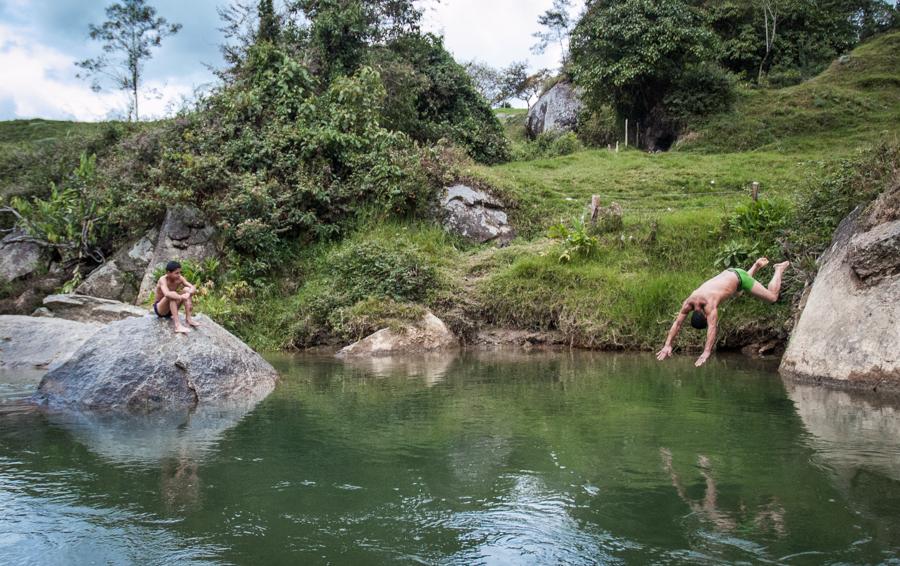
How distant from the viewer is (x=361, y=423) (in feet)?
30.1

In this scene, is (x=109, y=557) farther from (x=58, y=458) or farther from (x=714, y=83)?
(x=714, y=83)

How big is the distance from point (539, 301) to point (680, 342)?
11.8ft

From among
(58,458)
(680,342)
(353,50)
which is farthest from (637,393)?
(353,50)

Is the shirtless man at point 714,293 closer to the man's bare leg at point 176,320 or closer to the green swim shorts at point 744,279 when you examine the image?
the green swim shorts at point 744,279

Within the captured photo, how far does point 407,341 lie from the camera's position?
677 inches

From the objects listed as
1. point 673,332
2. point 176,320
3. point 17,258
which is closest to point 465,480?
point 673,332

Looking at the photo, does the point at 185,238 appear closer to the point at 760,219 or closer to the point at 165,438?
the point at 165,438

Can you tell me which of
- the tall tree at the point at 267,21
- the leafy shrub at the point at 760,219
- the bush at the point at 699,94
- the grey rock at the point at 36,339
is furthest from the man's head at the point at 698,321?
the bush at the point at 699,94

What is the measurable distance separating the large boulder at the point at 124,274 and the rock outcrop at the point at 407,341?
7.92 m

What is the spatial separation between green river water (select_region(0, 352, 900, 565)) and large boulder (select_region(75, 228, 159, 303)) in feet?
34.5

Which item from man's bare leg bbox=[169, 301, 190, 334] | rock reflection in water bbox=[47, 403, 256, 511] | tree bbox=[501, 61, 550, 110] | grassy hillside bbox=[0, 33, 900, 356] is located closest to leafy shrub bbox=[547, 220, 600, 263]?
grassy hillside bbox=[0, 33, 900, 356]

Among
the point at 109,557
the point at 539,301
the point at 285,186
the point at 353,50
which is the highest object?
the point at 353,50

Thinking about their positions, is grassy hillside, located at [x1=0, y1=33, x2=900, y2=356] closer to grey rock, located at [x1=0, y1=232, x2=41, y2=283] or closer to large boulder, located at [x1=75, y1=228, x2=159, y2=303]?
large boulder, located at [x1=75, y1=228, x2=159, y2=303]

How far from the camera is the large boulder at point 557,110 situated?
45.3m
